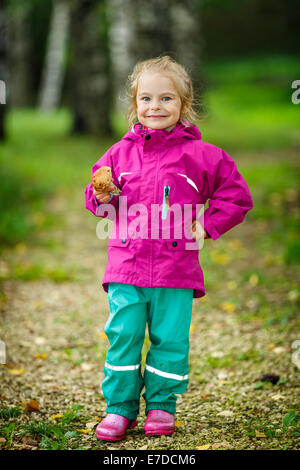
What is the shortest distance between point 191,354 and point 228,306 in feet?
2.92

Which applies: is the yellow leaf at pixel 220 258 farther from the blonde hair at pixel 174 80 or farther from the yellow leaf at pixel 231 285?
the blonde hair at pixel 174 80

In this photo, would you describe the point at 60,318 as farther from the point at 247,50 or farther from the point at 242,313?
the point at 247,50

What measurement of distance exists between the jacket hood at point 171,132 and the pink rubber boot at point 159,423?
1315 millimetres

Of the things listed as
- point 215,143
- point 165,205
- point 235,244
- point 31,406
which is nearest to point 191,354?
point 31,406

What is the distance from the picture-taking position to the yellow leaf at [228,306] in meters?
4.81

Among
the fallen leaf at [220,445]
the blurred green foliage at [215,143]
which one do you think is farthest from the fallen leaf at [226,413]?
the blurred green foliage at [215,143]

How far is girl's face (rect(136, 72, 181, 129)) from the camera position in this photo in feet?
9.25

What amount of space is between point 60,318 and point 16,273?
45.7 inches

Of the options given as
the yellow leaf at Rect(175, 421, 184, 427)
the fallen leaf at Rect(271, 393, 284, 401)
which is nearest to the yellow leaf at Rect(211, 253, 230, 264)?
the fallen leaf at Rect(271, 393, 284, 401)

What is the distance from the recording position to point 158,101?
9.27 feet

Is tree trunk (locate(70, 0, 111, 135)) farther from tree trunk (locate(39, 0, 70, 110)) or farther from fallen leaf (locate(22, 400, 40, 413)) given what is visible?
tree trunk (locate(39, 0, 70, 110))

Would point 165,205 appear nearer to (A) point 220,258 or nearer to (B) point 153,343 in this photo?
(B) point 153,343

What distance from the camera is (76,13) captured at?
1336cm
